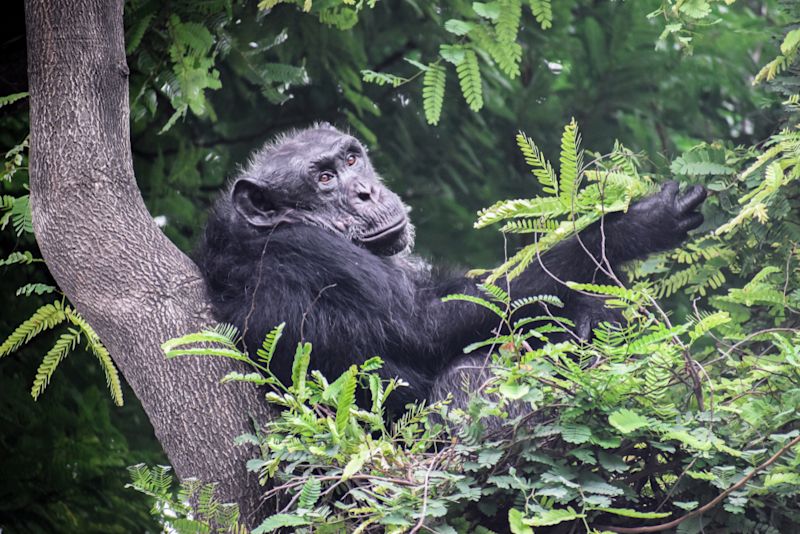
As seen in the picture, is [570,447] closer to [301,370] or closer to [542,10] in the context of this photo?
[301,370]

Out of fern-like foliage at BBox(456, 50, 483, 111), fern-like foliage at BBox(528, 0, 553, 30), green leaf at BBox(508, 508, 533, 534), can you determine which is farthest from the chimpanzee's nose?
green leaf at BBox(508, 508, 533, 534)

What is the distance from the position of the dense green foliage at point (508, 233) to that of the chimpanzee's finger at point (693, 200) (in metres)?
0.18

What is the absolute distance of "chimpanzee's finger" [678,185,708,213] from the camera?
4.13 m

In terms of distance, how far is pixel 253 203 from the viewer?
493 cm

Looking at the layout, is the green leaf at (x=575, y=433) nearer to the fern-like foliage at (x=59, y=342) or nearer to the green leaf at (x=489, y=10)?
the fern-like foliage at (x=59, y=342)

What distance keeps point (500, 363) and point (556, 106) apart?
13.8 ft

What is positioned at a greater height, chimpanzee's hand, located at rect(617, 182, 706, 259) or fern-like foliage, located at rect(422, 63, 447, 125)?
fern-like foliage, located at rect(422, 63, 447, 125)

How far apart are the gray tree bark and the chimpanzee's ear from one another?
2.48 ft

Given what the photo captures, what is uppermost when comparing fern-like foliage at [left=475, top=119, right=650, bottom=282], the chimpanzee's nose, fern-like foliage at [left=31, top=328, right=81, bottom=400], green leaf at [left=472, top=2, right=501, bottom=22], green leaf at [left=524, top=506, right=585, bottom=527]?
green leaf at [left=472, top=2, right=501, bottom=22]

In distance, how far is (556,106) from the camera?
7262 mm

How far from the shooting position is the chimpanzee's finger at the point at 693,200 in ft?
13.6

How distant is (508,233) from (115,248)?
8.63 ft

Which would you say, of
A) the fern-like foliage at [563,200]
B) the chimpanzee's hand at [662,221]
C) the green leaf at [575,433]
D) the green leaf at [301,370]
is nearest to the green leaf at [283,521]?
the green leaf at [301,370]

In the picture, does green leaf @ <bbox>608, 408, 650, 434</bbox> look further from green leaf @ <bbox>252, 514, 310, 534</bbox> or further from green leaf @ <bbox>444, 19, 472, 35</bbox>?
green leaf @ <bbox>444, 19, 472, 35</bbox>
